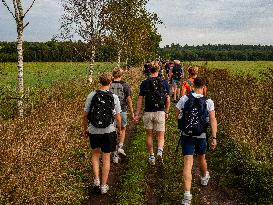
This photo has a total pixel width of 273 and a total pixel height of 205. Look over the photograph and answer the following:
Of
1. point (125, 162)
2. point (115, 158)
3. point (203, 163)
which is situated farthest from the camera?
point (125, 162)

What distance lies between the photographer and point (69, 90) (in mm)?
14844

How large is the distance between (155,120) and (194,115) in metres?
2.34

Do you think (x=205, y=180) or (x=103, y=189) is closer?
(x=103, y=189)

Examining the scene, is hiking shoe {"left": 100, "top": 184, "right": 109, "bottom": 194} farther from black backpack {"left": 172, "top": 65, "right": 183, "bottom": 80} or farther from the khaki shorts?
black backpack {"left": 172, "top": 65, "right": 183, "bottom": 80}

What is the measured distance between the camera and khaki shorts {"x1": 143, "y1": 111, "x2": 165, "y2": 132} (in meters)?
8.80

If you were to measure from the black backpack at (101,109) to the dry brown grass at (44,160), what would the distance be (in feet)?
3.67

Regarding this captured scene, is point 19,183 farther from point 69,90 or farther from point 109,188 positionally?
point 69,90

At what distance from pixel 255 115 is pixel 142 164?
363 centimetres

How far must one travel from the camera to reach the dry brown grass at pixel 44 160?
19.1ft

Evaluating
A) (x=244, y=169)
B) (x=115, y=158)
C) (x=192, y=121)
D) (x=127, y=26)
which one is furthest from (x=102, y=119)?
(x=127, y=26)

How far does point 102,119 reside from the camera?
6742 mm

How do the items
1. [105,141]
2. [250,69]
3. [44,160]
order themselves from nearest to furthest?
[44,160]
[105,141]
[250,69]

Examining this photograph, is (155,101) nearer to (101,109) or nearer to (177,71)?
(101,109)

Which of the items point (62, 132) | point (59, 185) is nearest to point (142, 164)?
point (62, 132)
